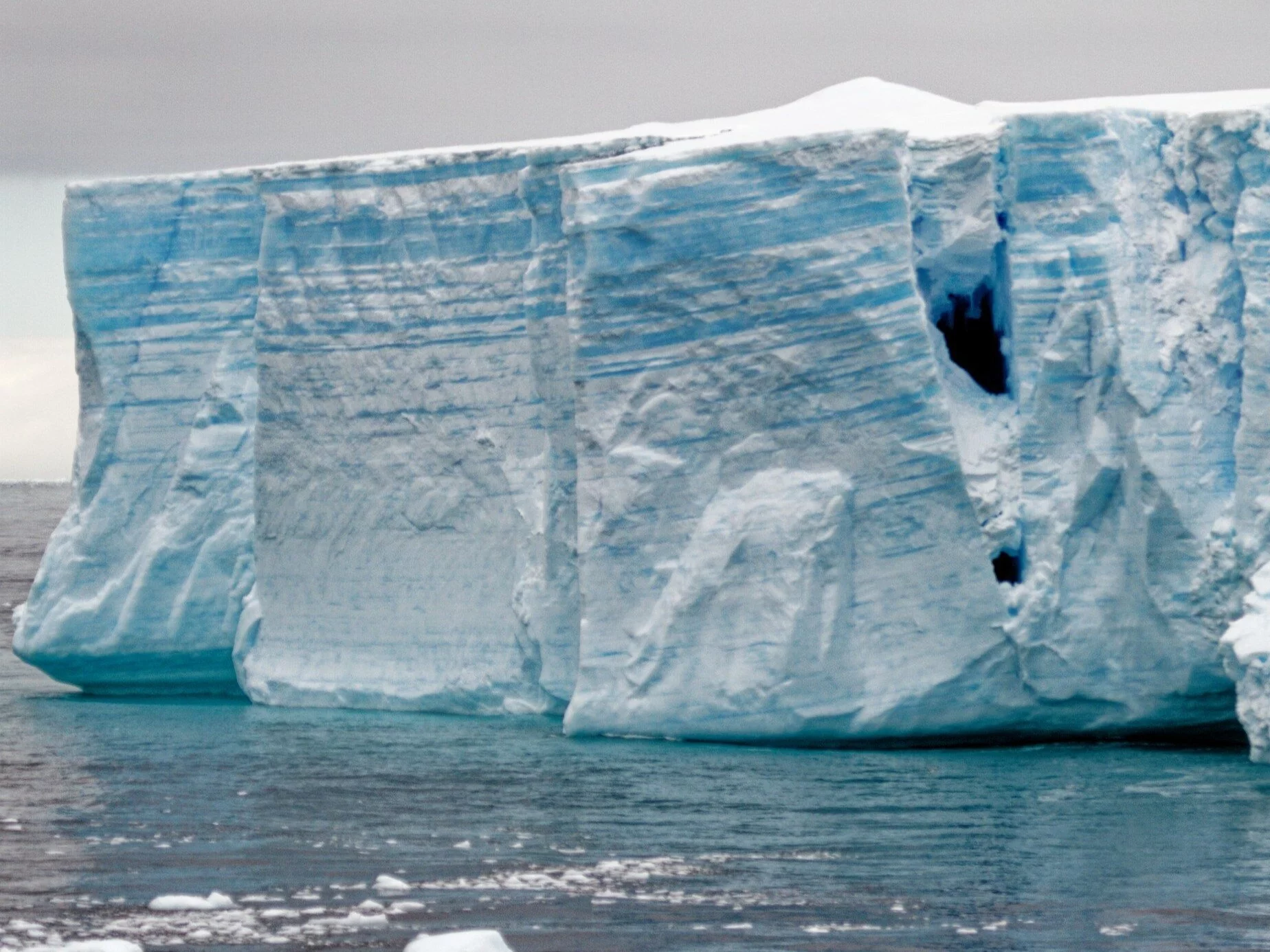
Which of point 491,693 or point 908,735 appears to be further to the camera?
point 491,693

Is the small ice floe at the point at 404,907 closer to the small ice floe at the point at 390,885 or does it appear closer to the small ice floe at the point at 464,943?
the small ice floe at the point at 390,885

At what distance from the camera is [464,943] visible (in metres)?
8.34

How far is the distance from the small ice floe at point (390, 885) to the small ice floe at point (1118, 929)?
281 centimetres

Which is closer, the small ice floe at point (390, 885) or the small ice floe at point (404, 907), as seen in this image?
the small ice floe at point (404, 907)

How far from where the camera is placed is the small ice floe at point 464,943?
8.32 meters

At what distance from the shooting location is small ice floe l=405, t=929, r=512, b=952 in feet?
27.3

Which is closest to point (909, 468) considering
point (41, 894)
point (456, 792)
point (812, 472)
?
point (812, 472)

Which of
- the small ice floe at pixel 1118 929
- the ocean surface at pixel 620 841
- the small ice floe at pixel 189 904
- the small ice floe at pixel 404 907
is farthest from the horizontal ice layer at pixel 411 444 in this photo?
the small ice floe at pixel 1118 929

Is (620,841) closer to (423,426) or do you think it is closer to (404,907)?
(404,907)

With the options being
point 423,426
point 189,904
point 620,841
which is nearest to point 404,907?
point 189,904

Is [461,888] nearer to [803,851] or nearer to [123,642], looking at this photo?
[803,851]

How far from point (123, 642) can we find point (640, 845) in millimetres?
6848

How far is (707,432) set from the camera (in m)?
13.1

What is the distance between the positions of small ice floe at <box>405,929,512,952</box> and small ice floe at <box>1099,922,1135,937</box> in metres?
2.27
